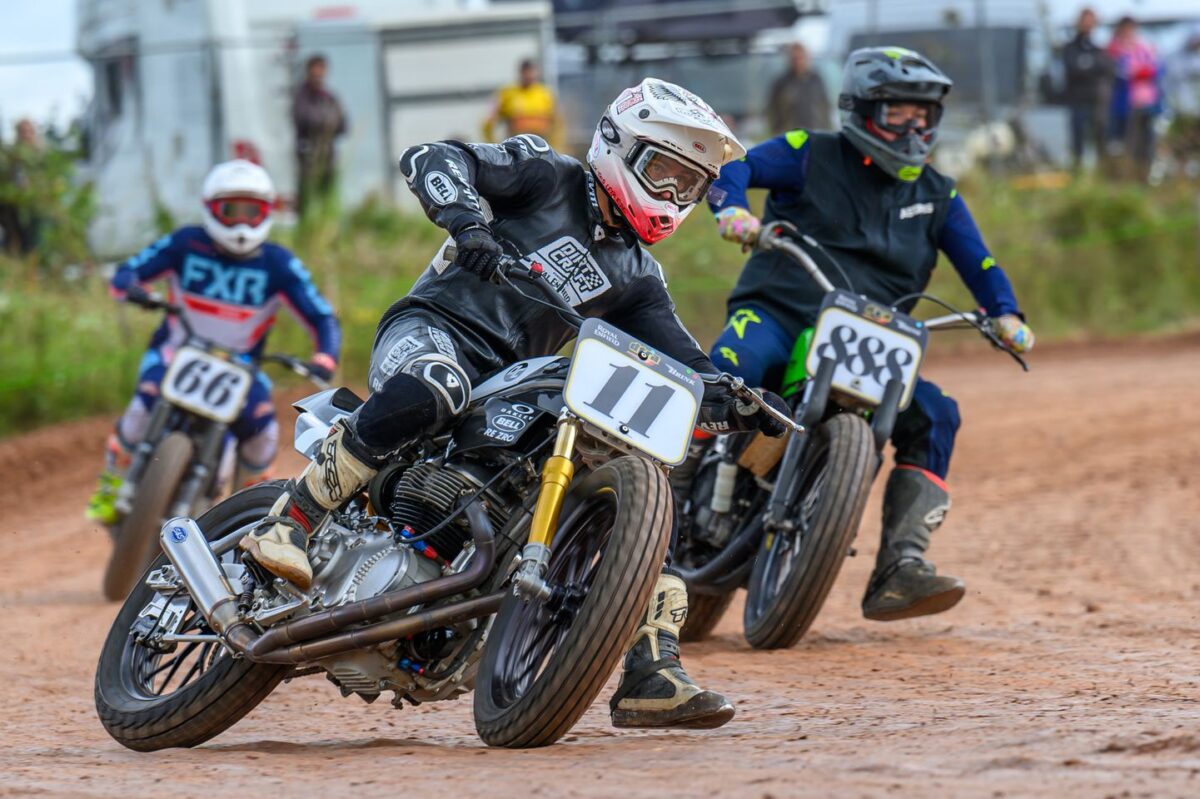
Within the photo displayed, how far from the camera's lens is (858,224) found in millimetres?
7555

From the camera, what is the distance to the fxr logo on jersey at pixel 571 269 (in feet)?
17.9

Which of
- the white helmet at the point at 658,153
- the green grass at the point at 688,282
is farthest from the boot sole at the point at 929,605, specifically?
the green grass at the point at 688,282

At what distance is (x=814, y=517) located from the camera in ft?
21.4

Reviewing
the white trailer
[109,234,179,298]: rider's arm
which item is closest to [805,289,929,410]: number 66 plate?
[109,234,179,298]: rider's arm

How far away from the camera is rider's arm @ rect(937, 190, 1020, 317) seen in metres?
7.49

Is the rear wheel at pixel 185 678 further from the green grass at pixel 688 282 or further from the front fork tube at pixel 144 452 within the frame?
→ the green grass at pixel 688 282

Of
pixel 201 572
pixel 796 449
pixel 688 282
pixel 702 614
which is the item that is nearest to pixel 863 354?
pixel 796 449

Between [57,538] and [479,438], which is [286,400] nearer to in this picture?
[57,538]

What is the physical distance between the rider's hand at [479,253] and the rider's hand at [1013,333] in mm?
3002

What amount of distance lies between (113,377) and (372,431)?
10.2 metres

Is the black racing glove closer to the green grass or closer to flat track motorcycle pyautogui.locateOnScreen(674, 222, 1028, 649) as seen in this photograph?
flat track motorcycle pyautogui.locateOnScreen(674, 222, 1028, 649)

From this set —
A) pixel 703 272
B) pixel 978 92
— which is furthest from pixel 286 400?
pixel 978 92

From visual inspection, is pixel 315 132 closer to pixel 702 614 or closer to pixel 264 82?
pixel 264 82

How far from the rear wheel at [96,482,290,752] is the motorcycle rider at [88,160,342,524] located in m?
3.60
